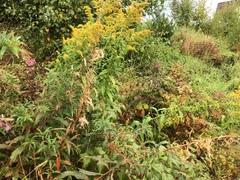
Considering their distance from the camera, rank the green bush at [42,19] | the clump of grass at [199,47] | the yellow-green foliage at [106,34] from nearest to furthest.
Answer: the yellow-green foliage at [106,34] → the green bush at [42,19] → the clump of grass at [199,47]

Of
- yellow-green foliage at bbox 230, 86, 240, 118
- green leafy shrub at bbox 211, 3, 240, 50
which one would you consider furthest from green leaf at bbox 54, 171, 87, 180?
green leafy shrub at bbox 211, 3, 240, 50

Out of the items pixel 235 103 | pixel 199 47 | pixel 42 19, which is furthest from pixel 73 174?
pixel 199 47

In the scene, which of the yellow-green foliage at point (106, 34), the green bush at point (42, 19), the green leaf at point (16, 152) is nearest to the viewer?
the green leaf at point (16, 152)

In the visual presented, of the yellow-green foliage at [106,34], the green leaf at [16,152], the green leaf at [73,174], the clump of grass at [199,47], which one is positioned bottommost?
the clump of grass at [199,47]

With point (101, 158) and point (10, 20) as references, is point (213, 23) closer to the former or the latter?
point (10, 20)

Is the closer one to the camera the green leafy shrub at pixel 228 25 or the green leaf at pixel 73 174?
the green leaf at pixel 73 174

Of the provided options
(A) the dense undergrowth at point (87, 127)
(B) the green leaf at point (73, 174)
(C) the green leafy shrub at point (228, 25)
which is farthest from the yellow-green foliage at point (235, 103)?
(C) the green leafy shrub at point (228, 25)

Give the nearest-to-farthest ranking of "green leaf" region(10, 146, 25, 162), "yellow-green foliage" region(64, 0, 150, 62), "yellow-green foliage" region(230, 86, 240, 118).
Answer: "green leaf" region(10, 146, 25, 162), "yellow-green foliage" region(64, 0, 150, 62), "yellow-green foliage" region(230, 86, 240, 118)

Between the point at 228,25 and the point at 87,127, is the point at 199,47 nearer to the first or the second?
the point at 228,25

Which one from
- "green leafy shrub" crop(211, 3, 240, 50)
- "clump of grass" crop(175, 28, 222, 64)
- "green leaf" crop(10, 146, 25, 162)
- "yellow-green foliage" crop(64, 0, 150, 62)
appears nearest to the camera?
"green leaf" crop(10, 146, 25, 162)

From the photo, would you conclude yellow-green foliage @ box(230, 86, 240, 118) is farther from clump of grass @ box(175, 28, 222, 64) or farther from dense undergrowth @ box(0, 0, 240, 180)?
clump of grass @ box(175, 28, 222, 64)

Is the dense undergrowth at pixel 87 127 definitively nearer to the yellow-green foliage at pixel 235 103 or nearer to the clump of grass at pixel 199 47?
the yellow-green foliage at pixel 235 103

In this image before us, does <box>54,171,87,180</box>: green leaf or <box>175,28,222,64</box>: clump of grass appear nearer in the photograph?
<box>54,171,87,180</box>: green leaf

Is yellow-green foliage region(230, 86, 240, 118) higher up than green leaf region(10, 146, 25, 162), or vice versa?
green leaf region(10, 146, 25, 162)
